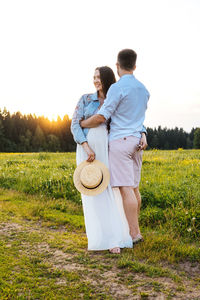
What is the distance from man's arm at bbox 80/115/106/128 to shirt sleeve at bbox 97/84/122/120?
0.07m

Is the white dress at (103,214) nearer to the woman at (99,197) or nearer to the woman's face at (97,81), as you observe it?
the woman at (99,197)

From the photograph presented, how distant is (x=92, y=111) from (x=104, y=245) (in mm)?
1880

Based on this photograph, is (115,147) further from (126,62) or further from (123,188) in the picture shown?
(126,62)

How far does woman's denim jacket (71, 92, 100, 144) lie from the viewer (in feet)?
14.1

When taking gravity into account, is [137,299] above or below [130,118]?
below

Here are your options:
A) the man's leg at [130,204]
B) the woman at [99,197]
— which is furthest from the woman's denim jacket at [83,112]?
the man's leg at [130,204]

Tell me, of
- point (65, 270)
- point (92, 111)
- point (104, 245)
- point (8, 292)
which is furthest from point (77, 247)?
point (92, 111)

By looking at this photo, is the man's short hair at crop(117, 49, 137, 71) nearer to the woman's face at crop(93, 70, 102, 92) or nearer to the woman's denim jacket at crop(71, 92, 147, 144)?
the woman's face at crop(93, 70, 102, 92)

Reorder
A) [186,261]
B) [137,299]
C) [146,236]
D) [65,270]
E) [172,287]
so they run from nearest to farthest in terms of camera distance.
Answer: [137,299], [172,287], [65,270], [186,261], [146,236]

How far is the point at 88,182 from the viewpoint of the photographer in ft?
13.7

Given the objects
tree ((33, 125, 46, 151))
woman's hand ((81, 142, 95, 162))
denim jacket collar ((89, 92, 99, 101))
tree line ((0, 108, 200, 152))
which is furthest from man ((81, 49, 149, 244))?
tree ((33, 125, 46, 151))

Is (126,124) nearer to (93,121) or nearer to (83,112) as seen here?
(93,121)

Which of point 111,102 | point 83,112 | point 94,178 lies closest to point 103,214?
point 94,178

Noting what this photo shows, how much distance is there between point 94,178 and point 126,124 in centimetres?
85
